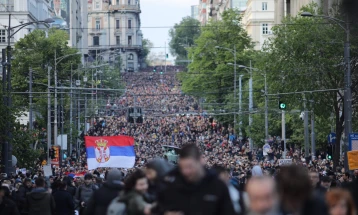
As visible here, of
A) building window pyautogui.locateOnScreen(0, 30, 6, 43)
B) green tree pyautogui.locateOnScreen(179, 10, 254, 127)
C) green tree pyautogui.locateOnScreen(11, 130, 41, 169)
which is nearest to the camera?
green tree pyautogui.locateOnScreen(11, 130, 41, 169)

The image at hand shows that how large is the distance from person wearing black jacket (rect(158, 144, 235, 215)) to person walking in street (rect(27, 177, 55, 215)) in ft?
29.0

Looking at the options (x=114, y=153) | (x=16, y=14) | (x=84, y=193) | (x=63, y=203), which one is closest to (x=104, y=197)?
(x=63, y=203)

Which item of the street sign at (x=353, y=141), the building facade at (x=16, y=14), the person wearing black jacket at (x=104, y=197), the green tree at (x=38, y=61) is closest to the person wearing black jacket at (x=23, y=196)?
the person wearing black jacket at (x=104, y=197)

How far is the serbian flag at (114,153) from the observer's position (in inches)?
1226

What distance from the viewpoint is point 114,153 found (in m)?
31.5

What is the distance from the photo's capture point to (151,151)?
78.9 m

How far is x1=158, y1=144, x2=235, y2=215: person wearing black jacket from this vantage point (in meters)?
10.1

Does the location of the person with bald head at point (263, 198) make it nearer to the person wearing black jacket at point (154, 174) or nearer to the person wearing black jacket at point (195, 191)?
the person wearing black jacket at point (195, 191)

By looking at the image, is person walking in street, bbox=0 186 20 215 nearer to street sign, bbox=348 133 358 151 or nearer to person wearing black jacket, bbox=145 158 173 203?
person wearing black jacket, bbox=145 158 173 203

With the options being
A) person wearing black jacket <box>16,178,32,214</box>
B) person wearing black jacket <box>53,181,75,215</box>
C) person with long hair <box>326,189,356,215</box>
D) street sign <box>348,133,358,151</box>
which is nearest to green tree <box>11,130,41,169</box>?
street sign <box>348,133,358,151</box>

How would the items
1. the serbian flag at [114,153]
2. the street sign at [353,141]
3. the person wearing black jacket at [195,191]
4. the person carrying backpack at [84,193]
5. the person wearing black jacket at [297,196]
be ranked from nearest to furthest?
the person wearing black jacket at [297,196]
the person wearing black jacket at [195,191]
the person carrying backpack at [84,193]
the serbian flag at [114,153]
the street sign at [353,141]

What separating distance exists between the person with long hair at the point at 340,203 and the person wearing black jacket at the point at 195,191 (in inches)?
46.3

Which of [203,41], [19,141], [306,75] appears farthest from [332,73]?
[203,41]

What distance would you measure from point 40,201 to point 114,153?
12467 mm
